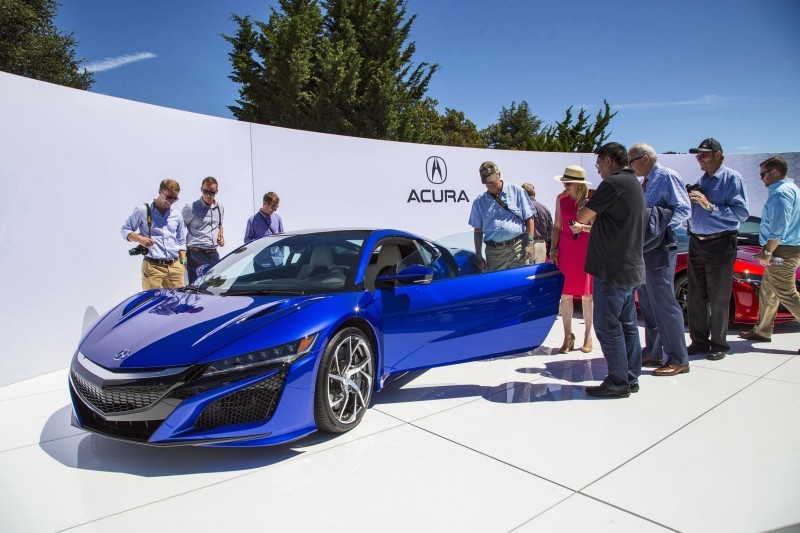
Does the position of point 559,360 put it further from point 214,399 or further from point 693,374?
point 214,399

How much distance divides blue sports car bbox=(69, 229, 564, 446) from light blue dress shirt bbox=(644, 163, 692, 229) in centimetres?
98

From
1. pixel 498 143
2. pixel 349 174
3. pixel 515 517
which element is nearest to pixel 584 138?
pixel 498 143

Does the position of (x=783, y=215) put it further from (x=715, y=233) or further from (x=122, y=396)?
(x=122, y=396)

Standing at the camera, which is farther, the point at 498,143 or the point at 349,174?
the point at 498,143

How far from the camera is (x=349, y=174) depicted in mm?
8414

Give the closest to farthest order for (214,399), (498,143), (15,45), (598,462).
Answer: (214,399), (598,462), (15,45), (498,143)

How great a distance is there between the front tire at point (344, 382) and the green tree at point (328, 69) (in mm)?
23288

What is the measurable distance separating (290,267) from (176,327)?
0.97 m

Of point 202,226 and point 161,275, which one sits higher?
point 202,226

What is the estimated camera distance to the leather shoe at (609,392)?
354 cm

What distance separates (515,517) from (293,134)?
6.46 metres

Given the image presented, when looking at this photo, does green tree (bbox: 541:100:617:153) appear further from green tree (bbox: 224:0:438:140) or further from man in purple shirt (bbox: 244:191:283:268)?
man in purple shirt (bbox: 244:191:283:268)

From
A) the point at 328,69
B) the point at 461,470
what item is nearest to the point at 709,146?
the point at 461,470

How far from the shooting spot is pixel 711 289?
14.7 feet
